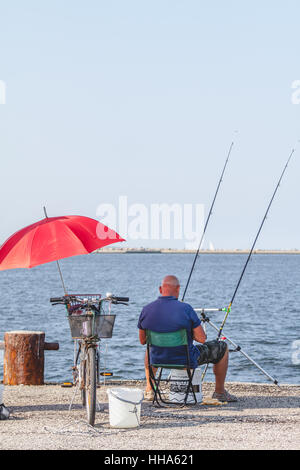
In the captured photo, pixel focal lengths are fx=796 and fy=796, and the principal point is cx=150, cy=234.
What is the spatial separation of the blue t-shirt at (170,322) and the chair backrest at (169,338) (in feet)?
0.13

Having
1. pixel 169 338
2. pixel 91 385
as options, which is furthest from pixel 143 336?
pixel 91 385

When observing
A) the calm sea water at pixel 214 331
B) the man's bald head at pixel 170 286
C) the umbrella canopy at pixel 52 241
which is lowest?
the calm sea water at pixel 214 331

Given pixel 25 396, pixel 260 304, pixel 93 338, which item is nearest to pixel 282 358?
pixel 25 396

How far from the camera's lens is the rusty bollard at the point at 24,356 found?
9500 millimetres

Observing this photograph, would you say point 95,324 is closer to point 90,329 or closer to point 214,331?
point 90,329

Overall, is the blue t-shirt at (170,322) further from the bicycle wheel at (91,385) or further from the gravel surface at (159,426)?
the bicycle wheel at (91,385)

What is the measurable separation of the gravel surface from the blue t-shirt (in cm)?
52

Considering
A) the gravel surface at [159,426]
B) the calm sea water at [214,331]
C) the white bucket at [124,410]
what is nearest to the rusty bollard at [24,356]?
the gravel surface at [159,426]

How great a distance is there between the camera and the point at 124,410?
6770 millimetres

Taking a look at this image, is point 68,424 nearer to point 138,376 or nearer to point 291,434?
point 291,434

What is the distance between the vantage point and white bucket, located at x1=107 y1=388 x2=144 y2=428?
677 cm

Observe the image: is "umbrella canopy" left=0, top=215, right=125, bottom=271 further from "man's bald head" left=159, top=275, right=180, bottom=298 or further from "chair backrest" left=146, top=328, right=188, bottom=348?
"chair backrest" left=146, top=328, right=188, bottom=348

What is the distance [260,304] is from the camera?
4131 cm
